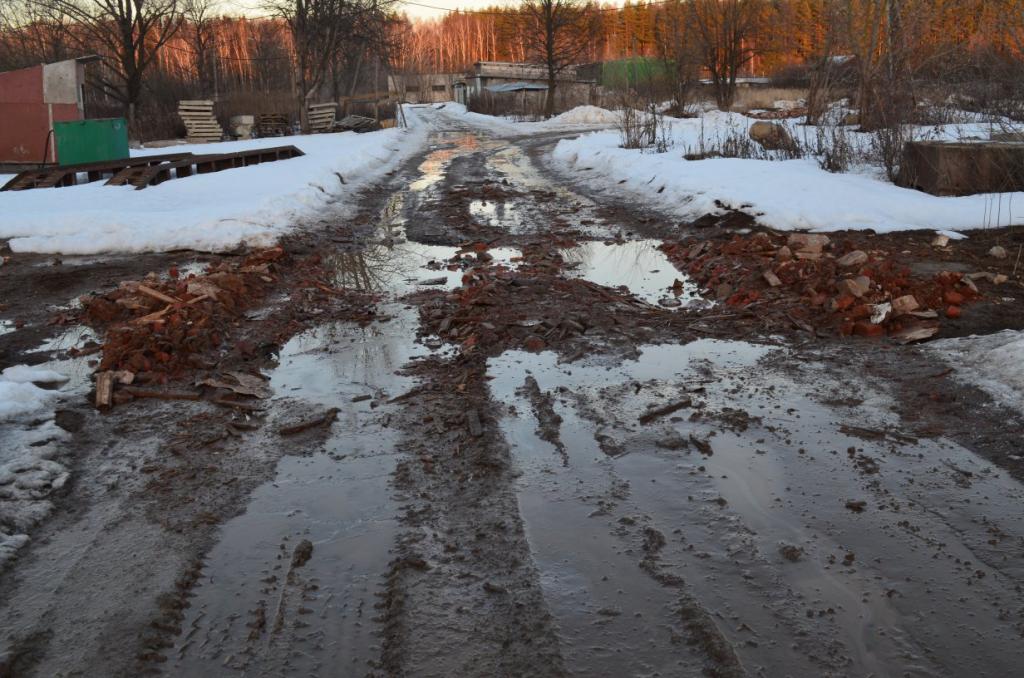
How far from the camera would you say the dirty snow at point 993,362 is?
16.1 ft

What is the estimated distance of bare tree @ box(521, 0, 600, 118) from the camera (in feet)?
148

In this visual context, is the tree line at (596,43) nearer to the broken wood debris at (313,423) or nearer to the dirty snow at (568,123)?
the dirty snow at (568,123)

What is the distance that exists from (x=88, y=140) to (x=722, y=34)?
24.2 meters

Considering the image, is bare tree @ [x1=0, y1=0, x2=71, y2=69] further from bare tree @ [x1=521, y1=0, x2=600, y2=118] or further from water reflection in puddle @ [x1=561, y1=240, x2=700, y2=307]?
water reflection in puddle @ [x1=561, y1=240, x2=700, y2=307]

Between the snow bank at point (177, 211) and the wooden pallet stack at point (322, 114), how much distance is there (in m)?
21.9

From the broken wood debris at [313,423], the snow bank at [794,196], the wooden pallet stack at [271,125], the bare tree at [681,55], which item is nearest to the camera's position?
the broken wood debris at [313,423]

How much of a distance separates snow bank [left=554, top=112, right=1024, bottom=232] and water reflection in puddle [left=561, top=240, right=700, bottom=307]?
1.85 meters

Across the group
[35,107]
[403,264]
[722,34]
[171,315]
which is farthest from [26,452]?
[722,34]

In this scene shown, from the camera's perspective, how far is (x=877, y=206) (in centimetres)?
1047

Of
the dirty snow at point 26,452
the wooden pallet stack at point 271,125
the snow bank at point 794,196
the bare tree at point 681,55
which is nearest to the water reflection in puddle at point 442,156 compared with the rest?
the snow bank at point 794,196

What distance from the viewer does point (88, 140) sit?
19938mm

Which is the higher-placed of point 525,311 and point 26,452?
point 525,311

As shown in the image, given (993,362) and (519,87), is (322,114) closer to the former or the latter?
(519,87)

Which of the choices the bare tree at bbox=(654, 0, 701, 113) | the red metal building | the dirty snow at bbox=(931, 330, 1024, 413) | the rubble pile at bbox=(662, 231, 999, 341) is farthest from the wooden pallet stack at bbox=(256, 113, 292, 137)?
the dirty snow at bbox=(931, 330, 1024, 413)
